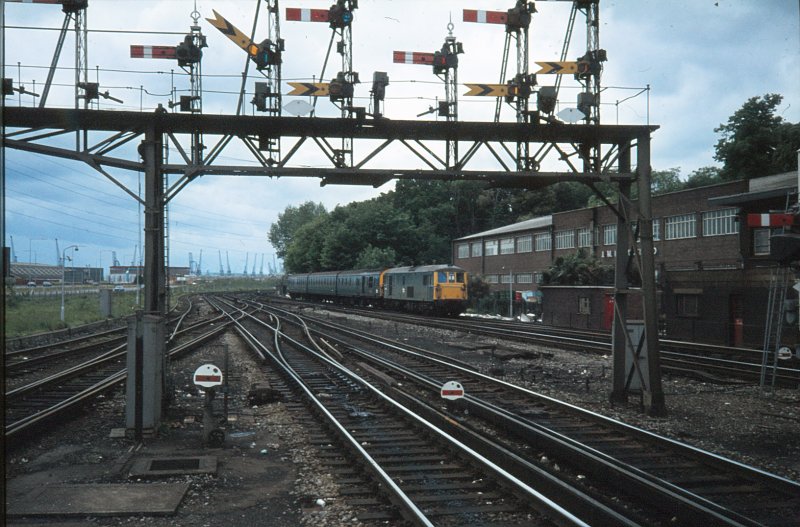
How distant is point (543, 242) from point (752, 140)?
60.7 feet

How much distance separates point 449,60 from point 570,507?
7951 mm

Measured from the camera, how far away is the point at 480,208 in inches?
3211

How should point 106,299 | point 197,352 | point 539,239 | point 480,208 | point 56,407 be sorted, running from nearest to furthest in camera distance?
point 56,407 → point 197,352 → point 106,299 → point 539,239 → point 480,208

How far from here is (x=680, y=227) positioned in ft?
129

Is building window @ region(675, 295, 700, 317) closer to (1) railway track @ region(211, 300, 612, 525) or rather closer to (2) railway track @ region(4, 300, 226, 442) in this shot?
(1) railway track @ region(211, 300, 612, 525)

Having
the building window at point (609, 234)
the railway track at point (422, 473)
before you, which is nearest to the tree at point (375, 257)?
the building window at point (609, 234)

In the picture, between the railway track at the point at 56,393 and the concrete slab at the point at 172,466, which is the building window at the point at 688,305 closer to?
the railway track at the point at 56,393

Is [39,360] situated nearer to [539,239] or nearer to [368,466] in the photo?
[368,466]

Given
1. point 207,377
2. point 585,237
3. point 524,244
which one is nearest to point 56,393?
point 207,377

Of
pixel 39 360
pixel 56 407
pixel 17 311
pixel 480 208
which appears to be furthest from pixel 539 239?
pixel 56 407

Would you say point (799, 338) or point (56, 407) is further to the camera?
point (799, 338)

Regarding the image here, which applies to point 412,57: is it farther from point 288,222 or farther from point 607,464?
point 288,222

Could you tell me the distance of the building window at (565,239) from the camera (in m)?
A: 48.5

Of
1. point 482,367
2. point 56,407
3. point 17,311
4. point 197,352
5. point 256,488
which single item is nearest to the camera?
point 256,488
